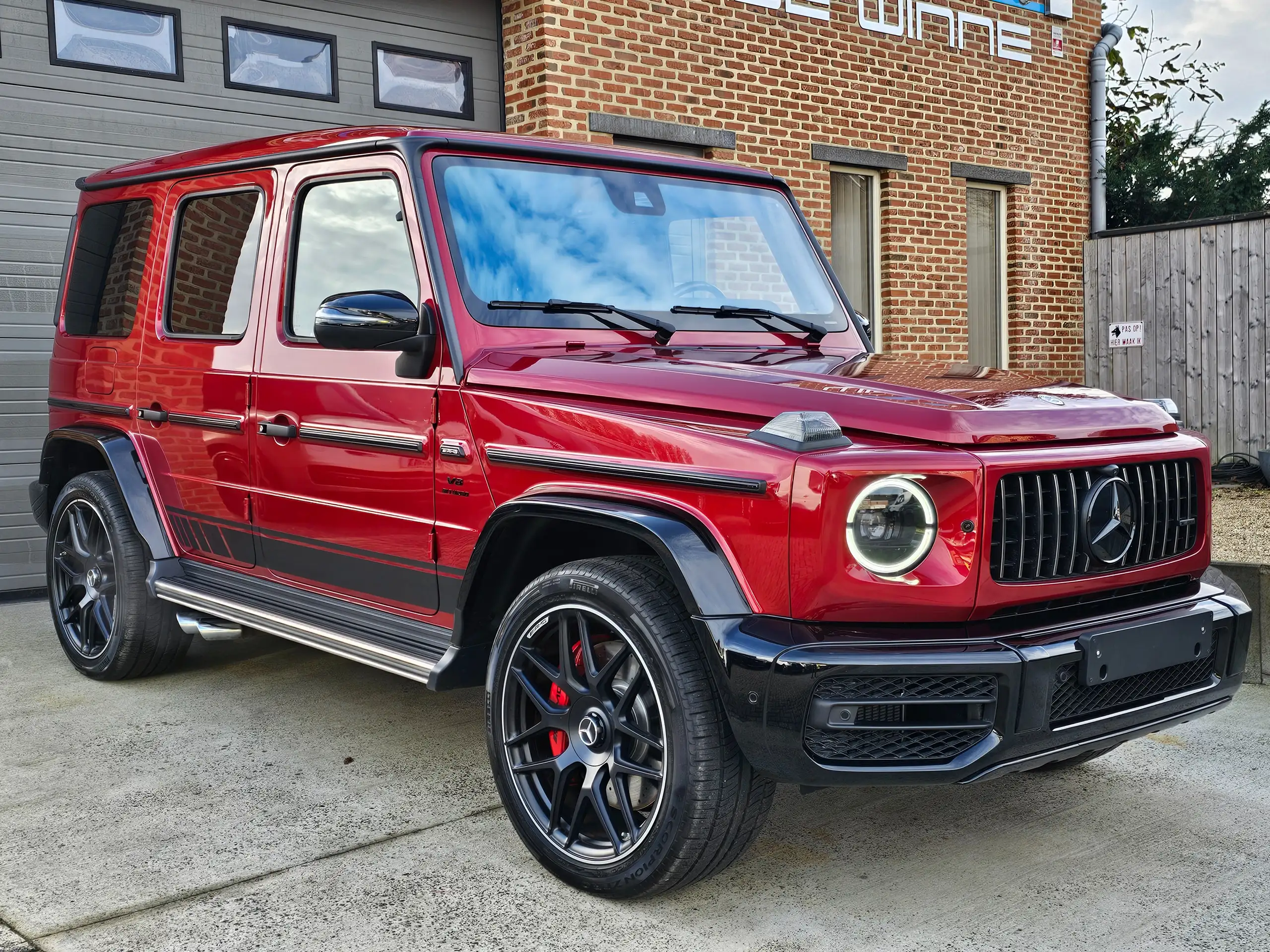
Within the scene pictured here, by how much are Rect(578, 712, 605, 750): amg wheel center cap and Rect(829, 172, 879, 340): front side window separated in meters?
7.92

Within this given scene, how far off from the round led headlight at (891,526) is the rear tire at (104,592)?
3.24 m

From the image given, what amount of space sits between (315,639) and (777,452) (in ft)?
5.94

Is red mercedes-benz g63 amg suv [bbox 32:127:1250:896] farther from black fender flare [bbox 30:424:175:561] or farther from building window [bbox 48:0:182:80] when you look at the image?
building window [bbox 48:0:182:80]

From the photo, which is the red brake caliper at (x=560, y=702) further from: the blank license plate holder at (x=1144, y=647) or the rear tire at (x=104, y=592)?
the rear tire at (x=104, y=592)

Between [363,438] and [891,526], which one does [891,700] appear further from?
[363,438]

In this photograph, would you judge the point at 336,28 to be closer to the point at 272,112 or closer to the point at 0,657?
the point at 272,112

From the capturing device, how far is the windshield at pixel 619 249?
3.66 meters

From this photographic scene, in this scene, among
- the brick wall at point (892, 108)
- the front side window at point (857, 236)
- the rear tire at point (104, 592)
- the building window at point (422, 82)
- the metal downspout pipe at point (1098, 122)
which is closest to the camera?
the rear tire at point (104, 592)

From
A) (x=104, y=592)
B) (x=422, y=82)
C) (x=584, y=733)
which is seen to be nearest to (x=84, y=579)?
(x=104, y=592)

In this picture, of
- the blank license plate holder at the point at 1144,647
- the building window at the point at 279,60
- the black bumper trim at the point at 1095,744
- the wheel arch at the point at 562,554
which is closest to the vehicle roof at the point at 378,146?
the wheel arch at the point at 562,554

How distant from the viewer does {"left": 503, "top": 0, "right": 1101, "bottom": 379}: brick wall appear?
28.4ft

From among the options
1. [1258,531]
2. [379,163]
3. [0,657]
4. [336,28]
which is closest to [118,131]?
[336,28]

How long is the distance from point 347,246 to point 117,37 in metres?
4.24

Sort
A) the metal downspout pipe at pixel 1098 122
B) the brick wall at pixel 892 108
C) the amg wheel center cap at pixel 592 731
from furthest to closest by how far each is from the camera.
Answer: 1. the metal downspout pipe at pixel 1098 122
2. the brick wall at pixel 892 108
3. the amg wheel center cap at pixel 592 731
